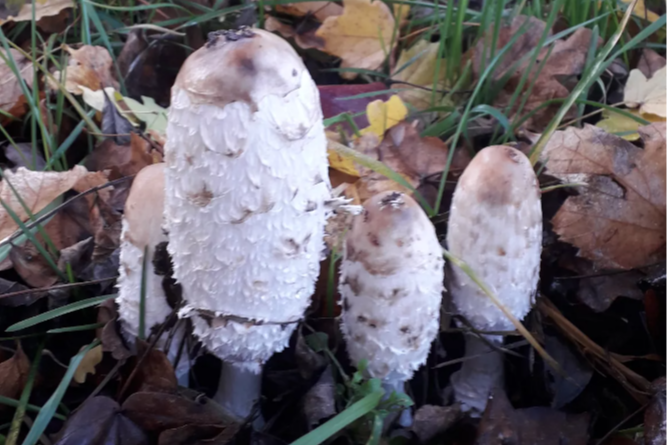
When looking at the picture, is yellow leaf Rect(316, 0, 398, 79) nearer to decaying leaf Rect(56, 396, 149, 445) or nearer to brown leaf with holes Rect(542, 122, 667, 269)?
brown leaf with holes Rect(542, 122, 667, 269)

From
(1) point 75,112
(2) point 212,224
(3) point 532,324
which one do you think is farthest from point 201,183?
(1) point 75,112

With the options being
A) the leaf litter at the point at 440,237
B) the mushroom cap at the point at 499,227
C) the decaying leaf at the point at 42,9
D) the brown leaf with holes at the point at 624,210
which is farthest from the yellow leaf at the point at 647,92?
the decaying leaf at the point at 42,9

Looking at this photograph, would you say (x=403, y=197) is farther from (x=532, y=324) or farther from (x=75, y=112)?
(x=75, y=112)

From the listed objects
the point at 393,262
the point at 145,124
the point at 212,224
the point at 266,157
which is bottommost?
the point at 145,124

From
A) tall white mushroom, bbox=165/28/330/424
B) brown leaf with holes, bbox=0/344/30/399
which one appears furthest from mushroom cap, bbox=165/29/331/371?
brown leaf with holes, bbox=0/344/30/399

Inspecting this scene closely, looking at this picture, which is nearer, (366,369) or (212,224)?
(212,224)

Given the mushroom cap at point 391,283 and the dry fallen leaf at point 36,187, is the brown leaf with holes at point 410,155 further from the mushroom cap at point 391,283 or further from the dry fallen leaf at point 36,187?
the dry fallen leaf at point 36,187
